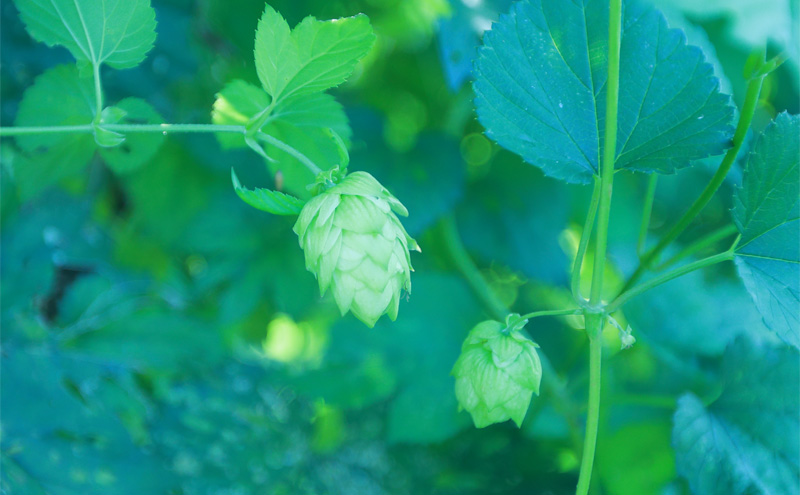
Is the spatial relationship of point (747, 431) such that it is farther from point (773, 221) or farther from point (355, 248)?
point (355, 248)

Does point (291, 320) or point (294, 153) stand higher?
point (291, 320)

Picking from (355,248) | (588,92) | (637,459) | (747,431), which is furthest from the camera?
(637,459)

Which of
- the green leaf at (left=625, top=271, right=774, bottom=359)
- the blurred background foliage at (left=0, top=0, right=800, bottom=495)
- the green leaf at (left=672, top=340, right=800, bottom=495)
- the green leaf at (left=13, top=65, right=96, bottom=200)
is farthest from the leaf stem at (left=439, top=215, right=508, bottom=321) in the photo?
the green leaf at (left=13, top=65, right=96, bottom=200)

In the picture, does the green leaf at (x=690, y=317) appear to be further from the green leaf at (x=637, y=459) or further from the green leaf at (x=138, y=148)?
the green leaf at (x=138, y=148)

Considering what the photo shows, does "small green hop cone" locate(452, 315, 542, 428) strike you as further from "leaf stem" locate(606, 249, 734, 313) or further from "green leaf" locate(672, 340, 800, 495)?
"green leaf" locate(672, 340, 800, 495)

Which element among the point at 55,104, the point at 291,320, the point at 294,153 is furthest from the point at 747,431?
the point at 55,104

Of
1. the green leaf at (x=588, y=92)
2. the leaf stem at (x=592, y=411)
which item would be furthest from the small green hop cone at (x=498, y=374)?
the green leaf at (x=588, y=92)

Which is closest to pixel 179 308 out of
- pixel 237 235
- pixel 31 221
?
pixel 237 235

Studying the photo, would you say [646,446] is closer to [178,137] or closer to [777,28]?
[777,28]
